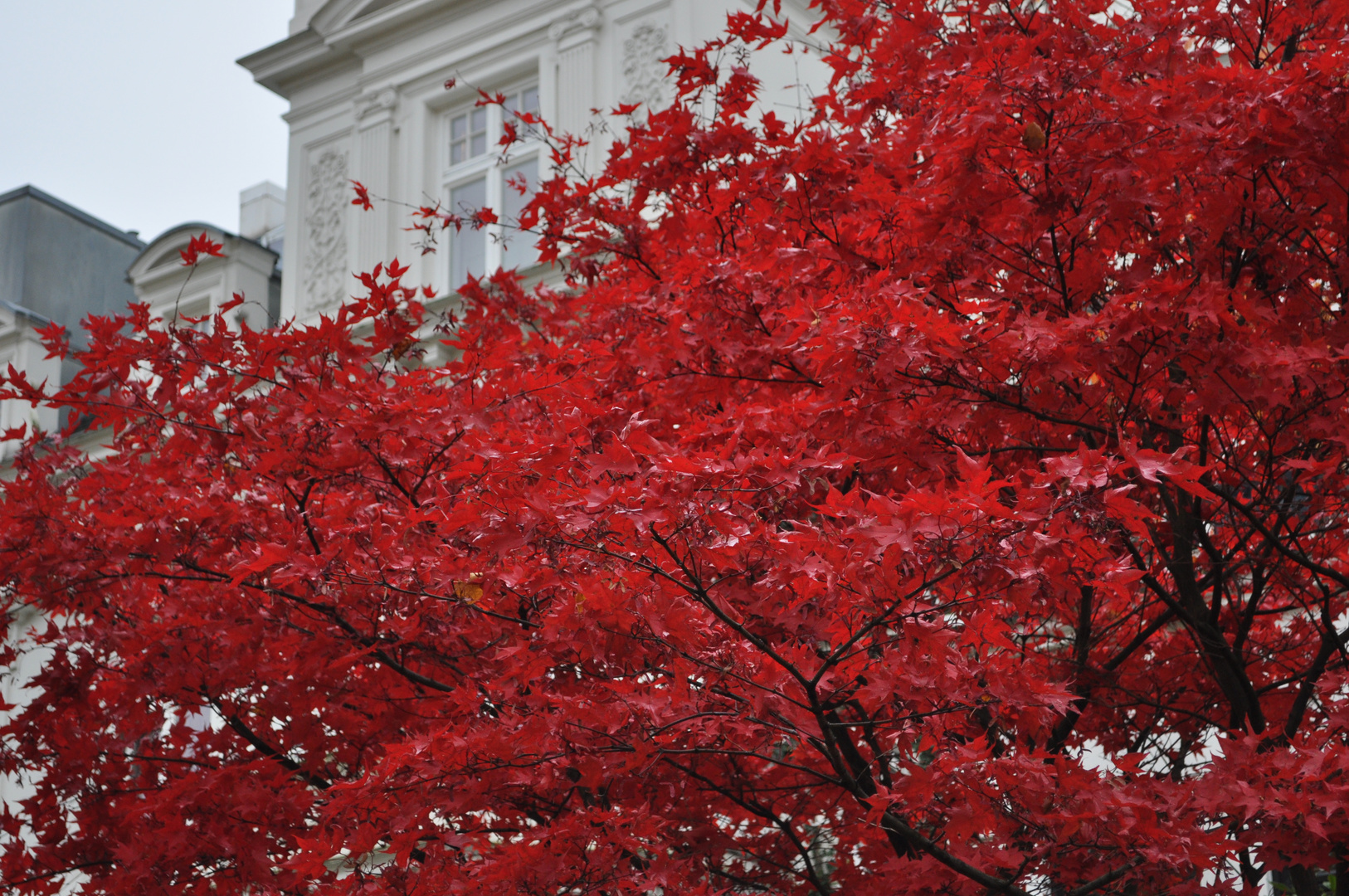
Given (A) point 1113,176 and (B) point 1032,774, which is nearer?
(B) point 1032,774

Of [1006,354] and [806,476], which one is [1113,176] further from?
[806,476]

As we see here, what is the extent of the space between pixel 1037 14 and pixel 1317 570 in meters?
2.79

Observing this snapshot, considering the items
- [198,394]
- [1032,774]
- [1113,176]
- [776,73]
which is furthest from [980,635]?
[776,73]

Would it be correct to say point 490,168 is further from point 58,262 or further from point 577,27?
point 58,262

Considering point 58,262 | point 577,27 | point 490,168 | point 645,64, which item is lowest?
point 490,168

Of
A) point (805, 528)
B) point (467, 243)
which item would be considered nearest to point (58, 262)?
point (467, 243)

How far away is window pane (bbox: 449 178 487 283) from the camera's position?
16078mm

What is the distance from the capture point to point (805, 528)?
4008mm

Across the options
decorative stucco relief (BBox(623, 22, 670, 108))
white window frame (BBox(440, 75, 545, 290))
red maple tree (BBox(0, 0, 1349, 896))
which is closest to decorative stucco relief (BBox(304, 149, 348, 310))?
white window frame (BBox(440, 75, 545, 290))

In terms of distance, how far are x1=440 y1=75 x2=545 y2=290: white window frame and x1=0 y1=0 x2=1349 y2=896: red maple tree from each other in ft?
29.6

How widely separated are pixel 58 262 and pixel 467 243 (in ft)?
32.7

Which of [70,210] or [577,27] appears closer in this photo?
[577,27]

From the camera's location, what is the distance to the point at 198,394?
608 centimetres

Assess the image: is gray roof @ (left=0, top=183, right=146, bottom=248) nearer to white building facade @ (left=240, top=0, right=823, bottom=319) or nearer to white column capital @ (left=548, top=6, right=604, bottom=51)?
white building facade @ (left=240, top=0, right=823, bottom=319)
